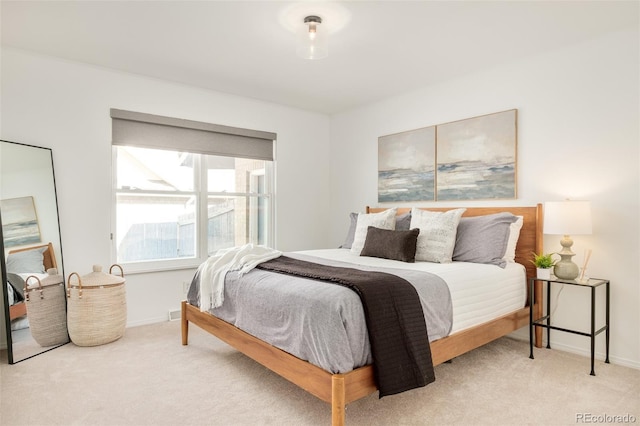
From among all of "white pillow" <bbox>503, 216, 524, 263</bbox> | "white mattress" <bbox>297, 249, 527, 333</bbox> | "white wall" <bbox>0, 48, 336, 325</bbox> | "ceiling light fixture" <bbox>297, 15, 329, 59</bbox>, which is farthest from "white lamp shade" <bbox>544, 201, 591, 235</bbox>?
"white wall" <bbox>0, 48, 336, 325</bbox>

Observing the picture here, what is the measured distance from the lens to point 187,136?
4.07 m

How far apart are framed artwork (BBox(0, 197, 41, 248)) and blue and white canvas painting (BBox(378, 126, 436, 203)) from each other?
334cm

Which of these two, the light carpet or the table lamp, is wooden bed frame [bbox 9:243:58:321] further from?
the table lamp

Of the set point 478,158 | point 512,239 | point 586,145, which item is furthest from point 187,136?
point 586,145

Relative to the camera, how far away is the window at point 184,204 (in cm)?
384

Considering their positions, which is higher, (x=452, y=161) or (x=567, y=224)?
(x=452, y=161)

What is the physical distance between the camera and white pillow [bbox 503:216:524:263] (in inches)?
124

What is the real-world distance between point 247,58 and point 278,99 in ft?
4.01

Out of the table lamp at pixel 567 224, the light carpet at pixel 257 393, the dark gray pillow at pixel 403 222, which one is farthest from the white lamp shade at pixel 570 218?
the dark gray pillow at pixel 403 222

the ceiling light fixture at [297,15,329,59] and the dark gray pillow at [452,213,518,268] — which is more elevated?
the ceiling light fixture at [297,15,329,59]

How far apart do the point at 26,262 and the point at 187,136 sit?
1815mm

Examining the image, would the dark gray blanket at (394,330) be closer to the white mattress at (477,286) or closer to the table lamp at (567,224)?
the white mattress at (477,286)

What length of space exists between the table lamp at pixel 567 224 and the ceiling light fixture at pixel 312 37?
6.60 ft

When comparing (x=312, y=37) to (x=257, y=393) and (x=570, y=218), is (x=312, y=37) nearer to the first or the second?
(x=570, y=218)
